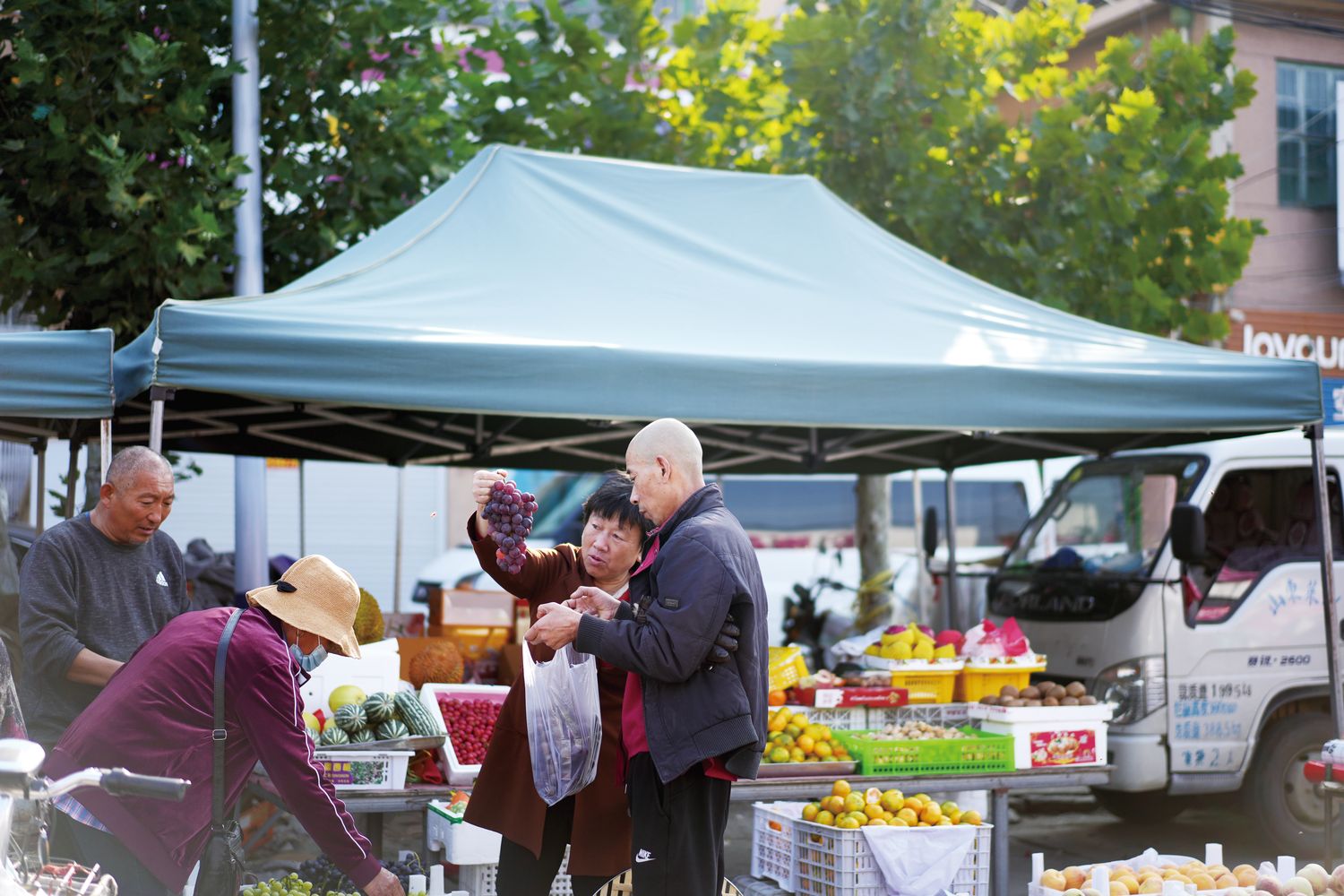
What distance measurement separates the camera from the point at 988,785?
606 centimetres

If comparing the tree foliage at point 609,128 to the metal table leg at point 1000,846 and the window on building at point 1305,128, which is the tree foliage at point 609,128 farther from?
the window on building at point 1305,128

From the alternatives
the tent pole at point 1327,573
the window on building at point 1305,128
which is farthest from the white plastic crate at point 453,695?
the window on building at point 1305,128

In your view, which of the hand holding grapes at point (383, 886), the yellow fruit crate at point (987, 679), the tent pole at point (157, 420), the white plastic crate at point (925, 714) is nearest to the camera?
the hand holding grapes at point (383, 886)

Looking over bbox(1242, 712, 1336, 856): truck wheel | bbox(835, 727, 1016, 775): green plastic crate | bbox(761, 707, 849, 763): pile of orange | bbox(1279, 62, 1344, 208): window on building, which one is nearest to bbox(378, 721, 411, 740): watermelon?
bbox(761, 707, 849, 763): pile of orange

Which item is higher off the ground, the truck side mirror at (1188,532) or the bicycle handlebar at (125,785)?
the truck side mirror at (1188,532)

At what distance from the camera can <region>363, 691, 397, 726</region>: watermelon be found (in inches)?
218

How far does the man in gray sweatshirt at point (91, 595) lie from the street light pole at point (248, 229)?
350 cm

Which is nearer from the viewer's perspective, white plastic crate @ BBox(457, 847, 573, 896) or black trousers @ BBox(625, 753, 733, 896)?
black trousers @ BBox(625, 753, 733, 896)

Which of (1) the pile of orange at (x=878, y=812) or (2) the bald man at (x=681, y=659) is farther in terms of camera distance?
(1) the pile of orange at (x=878, y=812)

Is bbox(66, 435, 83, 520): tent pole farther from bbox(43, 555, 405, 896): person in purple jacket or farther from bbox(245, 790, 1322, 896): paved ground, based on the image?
bbox(43, 555, 405, 896): person in purple jacket

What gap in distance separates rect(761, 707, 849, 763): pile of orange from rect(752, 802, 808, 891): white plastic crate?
0.76ft

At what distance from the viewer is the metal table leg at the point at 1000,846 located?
19.0 ft

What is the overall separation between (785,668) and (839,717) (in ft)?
1.17

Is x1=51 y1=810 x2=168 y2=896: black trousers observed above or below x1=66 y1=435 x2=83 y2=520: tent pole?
below
